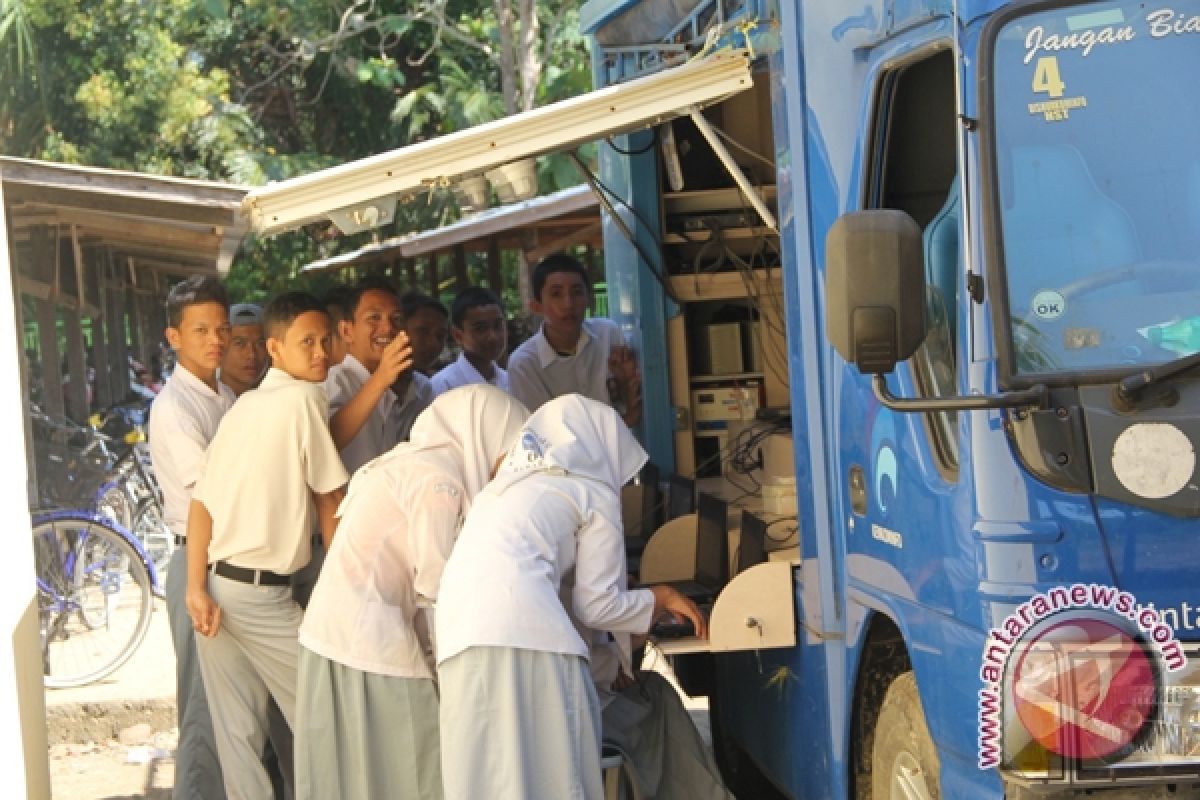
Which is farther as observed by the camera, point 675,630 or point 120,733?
point 120,733

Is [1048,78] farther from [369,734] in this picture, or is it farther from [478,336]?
[478,336]

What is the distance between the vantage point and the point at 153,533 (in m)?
13.2

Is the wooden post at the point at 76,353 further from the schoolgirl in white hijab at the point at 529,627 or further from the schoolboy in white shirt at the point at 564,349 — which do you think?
the schoolgirl in white hijab at the point at 529,627

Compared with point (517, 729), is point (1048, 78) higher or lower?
higher

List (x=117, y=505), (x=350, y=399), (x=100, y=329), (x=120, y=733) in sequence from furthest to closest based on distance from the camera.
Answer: (x=100, y=329) < (x=117, y=505) < (x=120, y=733) < (x=350, y=399)

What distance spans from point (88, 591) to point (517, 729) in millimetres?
6685

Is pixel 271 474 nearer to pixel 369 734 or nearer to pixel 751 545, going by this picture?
pixel 369 734

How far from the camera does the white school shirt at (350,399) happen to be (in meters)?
6.73

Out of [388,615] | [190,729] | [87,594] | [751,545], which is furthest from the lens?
[87,594]

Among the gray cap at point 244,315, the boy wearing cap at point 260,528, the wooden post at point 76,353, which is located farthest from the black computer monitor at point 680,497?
the wooden post at point 76,353

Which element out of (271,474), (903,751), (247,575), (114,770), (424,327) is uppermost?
(424,327)

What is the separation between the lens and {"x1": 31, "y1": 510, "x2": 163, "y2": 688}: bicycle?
34.7 ft

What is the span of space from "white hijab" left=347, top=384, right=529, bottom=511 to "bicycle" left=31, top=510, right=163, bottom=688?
5.58 metres

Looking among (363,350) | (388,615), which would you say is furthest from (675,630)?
(363,350)
